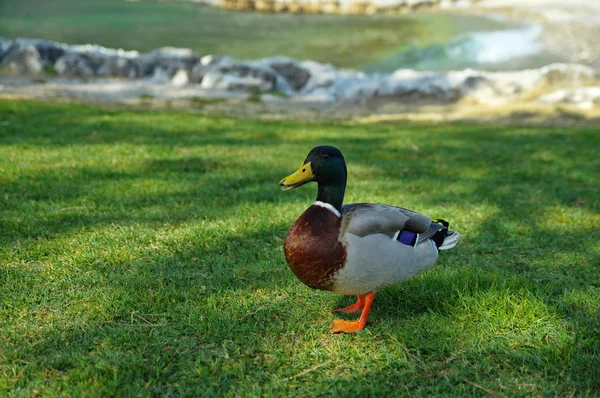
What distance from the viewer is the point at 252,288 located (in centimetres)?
366

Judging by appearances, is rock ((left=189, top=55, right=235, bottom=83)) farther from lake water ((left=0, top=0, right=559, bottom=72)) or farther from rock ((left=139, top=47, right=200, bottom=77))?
lake water ((left=0, top=0, right=559, bottom=72))

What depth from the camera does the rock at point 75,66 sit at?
18444 mm

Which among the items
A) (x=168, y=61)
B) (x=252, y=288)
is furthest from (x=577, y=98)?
(x=168, y=61)

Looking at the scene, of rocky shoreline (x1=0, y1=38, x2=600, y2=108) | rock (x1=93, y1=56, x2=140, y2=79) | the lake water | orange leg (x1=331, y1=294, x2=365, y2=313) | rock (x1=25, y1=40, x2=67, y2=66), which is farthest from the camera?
the lake water

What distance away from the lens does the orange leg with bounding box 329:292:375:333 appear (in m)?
3.15

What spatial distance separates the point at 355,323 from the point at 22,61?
18053 millimetres

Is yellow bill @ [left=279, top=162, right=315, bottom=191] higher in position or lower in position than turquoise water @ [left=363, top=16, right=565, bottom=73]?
lower

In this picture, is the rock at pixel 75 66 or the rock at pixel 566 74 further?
the rock at pixel 75 66

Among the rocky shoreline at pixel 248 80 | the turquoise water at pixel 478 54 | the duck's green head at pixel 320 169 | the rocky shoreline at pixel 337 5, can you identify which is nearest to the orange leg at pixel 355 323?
the duck's green head at pixel 320 169

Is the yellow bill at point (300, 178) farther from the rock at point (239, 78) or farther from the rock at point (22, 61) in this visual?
the rock at point (22, 61)

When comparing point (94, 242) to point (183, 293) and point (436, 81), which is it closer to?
point (183, 293)

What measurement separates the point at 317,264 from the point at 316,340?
47 cm

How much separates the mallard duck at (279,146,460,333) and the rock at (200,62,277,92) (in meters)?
15.5

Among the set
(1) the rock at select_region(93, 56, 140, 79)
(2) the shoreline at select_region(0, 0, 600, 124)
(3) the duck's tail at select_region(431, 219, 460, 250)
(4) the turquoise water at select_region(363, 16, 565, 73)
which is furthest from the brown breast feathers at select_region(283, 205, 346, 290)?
(4) the turquoise water at select_region(363, 16, 565, 73)
